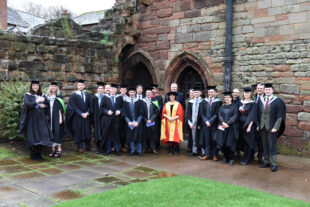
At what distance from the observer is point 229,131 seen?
7.11 m

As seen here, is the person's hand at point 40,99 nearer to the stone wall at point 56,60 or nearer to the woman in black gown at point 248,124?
the stone wall at point 56,60

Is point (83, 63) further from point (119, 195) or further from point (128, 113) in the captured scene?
point (119, 195)

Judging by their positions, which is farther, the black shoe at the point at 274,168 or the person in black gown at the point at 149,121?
the person in black gown at the point at 149,121

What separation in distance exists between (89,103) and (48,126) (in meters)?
1.41

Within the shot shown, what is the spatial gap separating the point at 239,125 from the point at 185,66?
399cm

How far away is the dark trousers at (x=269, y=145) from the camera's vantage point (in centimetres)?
652

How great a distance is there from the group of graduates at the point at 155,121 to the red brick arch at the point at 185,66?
1.61m

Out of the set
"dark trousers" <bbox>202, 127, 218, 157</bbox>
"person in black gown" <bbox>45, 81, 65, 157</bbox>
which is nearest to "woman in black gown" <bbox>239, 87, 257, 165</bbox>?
"dark trousers" <bbox>202, 127, 218, 157</bbox>

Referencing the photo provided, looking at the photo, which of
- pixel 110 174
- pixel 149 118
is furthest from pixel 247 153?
pixel 110 174

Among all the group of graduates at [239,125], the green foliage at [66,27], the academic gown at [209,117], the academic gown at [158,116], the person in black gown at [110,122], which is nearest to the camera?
the group of graduates at [239,125]

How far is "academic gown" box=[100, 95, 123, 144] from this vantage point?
782 centimetres

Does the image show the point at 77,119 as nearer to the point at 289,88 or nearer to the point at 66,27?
the point at 66,27

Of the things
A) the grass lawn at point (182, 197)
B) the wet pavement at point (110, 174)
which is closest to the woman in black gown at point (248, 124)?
the wet pavement at point (110, 174)

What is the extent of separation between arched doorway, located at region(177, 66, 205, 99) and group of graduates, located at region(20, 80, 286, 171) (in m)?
2.04
